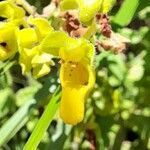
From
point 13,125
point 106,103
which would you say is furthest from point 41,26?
point 106,103

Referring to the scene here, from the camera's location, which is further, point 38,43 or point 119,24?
point 119,24

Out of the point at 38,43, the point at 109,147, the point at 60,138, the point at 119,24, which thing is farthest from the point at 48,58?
the point at 109,147

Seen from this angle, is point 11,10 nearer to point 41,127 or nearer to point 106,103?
point 41,127

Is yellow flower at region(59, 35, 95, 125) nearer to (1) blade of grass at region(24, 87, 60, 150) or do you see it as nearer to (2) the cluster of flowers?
(2) the cluster of flowers

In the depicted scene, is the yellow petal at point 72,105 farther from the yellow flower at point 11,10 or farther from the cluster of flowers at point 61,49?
the yellow flower at point 11,10

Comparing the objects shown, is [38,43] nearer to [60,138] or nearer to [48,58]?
[48,58]

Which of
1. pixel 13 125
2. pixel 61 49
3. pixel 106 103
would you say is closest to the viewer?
pixel 61 49

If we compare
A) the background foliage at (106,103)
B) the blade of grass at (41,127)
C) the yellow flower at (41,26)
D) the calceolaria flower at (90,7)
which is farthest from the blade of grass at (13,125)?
the calceolaria flower at (90,7)

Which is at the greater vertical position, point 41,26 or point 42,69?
point 41,26
